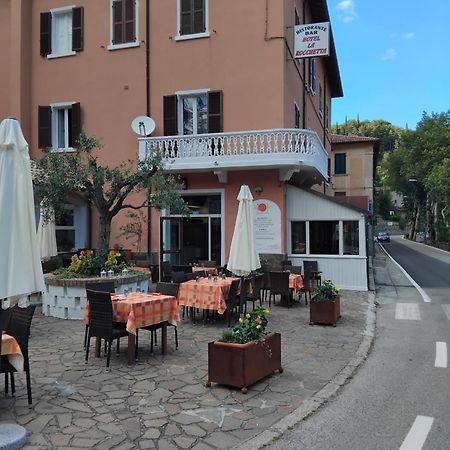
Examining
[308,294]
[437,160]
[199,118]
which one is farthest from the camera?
[437,160]

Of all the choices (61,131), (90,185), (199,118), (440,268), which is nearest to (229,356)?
(90,185)

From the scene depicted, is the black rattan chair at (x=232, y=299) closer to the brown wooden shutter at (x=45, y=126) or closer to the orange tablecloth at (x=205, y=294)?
the orange tablecloth at (x=205, y=294)

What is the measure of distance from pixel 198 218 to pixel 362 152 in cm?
2660

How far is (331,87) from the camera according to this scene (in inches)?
1282

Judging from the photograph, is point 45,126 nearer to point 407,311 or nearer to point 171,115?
point 171,115

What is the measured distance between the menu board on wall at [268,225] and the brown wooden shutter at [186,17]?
6.67m

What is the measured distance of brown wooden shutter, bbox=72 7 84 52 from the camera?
730 inches

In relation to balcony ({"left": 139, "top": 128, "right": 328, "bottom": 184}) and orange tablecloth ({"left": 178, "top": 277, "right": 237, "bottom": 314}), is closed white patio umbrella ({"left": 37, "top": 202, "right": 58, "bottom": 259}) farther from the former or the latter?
orange tablecloth ({"left": 178, "top": 277, "right": 237, "bottom": 314})

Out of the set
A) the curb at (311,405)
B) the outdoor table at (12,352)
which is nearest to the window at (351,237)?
the curb at (311,405)

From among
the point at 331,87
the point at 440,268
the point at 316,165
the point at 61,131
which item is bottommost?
the point at 440,268

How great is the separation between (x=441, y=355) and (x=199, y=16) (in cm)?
1409

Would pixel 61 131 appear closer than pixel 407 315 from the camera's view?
No

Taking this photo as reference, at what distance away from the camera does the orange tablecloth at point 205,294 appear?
9203mm

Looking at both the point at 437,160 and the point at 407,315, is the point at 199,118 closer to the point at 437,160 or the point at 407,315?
the point at 407,315
